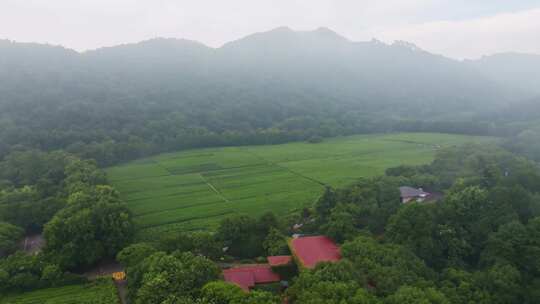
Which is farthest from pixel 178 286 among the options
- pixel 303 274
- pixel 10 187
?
pixel 10 187

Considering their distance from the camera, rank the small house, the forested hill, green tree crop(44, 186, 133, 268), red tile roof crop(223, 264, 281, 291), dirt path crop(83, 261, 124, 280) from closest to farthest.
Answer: red tile roof crop(223, 264, 281, 291)
dirt path crop(83, 261, 124, 280)
green tree crop(44, 186, 133, 268)
the small house
the forested hill

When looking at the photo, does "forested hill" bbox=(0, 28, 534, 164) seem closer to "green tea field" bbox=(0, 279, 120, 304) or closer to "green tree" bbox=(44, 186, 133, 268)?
"green tree" bbox=(44, 186, 133, 268)

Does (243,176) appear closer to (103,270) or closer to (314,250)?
(103,270)

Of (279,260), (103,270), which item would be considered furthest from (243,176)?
(279,260)

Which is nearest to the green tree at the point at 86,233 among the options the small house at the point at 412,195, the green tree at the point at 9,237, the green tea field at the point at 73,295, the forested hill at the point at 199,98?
the green tea field at the point at 73,295

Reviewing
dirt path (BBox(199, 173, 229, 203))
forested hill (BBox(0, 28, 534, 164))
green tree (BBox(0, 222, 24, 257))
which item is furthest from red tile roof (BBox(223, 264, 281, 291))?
forested hill (BBox(0, 28, 534, 164))

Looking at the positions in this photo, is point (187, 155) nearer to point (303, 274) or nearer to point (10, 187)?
point (10, 187)

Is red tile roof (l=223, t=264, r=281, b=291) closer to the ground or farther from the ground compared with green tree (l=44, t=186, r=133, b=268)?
closer to the ground
